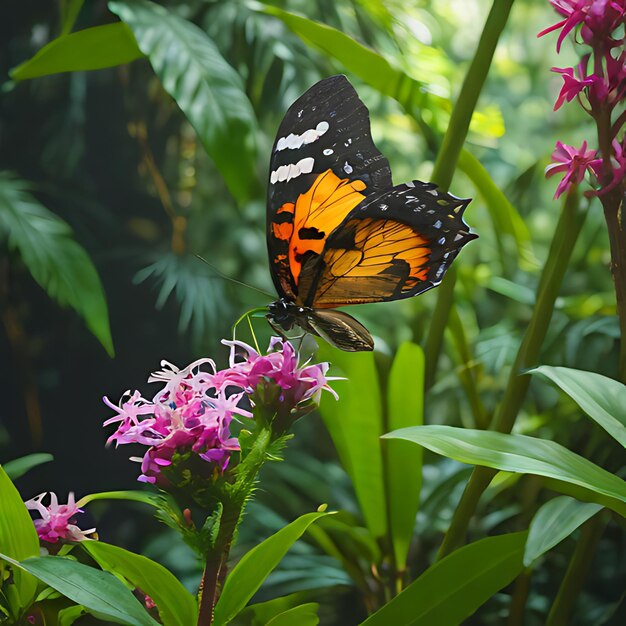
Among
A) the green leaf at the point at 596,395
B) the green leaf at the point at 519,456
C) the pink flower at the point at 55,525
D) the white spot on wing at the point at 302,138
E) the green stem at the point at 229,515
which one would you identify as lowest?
the pink flower at the point at 55,525

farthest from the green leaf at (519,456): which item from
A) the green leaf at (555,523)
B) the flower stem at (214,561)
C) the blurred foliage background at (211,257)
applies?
the blurred foliage background at (211,257)

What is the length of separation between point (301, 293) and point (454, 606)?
0.28 metres

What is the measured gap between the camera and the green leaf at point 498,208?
828 mm

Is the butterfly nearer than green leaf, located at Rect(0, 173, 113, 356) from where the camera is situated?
Yes

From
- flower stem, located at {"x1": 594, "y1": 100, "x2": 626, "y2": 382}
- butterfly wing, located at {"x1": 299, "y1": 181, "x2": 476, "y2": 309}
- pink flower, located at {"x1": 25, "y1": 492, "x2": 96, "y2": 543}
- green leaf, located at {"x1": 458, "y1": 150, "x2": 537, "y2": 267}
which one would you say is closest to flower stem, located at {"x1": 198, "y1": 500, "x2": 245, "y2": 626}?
pink flower, located at {"x1": 25, "y1": 492, "x2": 96, "y2": 543}

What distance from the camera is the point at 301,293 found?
2.08 feet

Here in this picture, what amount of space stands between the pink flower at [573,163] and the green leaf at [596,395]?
142mm

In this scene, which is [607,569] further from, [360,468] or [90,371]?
[90,371]

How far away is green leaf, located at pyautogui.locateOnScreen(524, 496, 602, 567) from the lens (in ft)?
1.54

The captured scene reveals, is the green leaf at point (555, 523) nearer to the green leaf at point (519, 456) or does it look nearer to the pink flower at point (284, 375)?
the green leaf at point (519, 456)

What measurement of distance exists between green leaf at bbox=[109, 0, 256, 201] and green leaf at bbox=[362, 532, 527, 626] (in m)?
0.43

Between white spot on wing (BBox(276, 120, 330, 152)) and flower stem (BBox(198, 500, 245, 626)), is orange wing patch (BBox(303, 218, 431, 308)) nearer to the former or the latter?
white spot on wing (BBox(276, 120, 330, 152))

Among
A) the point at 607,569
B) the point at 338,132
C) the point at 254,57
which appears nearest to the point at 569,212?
the point at 338,132

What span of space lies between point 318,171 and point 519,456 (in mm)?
282
